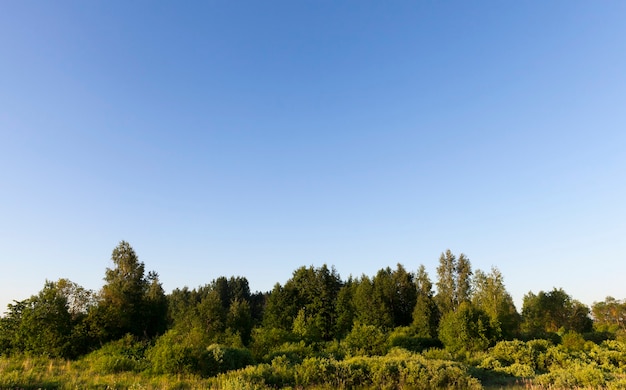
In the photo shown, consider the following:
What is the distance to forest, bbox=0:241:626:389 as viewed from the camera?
16844 millimetres

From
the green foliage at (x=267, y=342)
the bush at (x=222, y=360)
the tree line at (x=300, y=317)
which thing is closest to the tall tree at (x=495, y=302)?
the tree line at (x=300, y=317)

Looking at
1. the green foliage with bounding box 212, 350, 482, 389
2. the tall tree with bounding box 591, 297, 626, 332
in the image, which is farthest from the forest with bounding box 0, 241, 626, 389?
the tall tree with bounding box 591, 297, 626, 332

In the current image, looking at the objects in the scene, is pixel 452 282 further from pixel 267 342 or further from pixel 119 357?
pixel 119 357

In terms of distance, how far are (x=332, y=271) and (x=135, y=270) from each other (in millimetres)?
35845

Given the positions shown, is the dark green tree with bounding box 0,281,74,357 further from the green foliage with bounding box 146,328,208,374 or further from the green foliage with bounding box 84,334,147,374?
the green foliage with bounding box 146,328,208,374

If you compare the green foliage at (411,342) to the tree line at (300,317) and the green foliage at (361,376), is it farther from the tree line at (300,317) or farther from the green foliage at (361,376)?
the green foliage at (361,376)

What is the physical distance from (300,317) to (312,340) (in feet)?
9.27

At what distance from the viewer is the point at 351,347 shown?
101 feet

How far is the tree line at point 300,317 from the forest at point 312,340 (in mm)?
130

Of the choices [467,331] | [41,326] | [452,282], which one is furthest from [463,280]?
[41,326]

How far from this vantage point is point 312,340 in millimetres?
39125

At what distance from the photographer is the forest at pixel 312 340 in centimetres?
1684

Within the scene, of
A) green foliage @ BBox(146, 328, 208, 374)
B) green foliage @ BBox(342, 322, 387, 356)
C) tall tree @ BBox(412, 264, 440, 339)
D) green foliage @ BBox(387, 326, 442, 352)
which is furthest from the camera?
tall tree @ BBox(412, 264, 440, 339)

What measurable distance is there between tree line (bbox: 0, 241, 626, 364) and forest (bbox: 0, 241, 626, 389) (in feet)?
0.43
